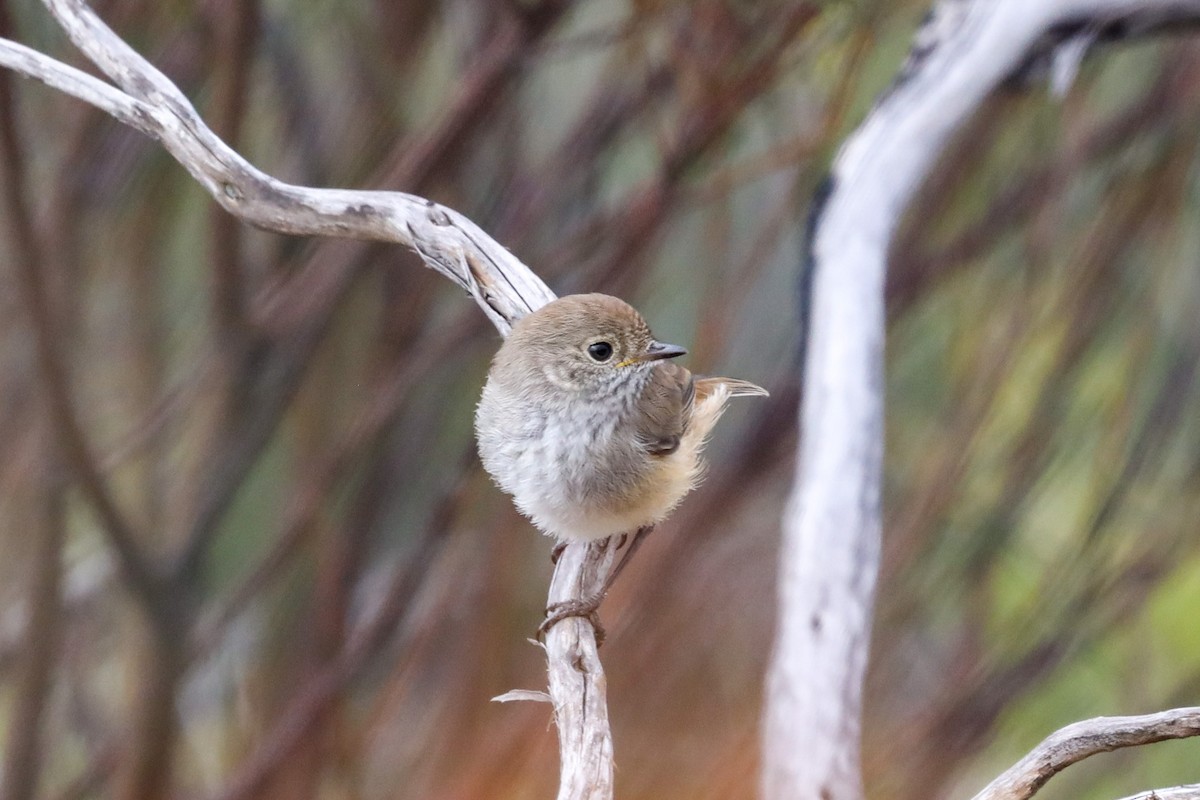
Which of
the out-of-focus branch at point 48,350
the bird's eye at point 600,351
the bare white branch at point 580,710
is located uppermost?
the out-of-focus branch at point 48,350

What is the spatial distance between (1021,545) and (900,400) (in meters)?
0.55

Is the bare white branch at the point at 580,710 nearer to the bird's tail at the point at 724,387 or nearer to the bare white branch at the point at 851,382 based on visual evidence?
the bare white branch at the point at 851,382

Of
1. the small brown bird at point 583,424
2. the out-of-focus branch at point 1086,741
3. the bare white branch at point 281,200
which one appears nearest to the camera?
the out-of-focus branch at point 1086,741

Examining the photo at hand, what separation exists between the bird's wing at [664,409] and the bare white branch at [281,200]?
35 cm

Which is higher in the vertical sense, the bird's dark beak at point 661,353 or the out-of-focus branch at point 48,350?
the out-of-focus branch at point 48,350

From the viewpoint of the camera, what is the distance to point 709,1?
9.52ft

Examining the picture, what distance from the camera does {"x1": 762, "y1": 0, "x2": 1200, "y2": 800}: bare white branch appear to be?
1485 millimetres

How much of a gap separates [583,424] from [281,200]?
0.59 meters

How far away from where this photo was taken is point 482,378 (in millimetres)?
3443

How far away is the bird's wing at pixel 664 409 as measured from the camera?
2.04 meters

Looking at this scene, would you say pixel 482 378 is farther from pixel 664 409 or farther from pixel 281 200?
pixel 281 200

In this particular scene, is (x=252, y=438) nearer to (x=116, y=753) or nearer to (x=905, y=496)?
(x=116, y=753)

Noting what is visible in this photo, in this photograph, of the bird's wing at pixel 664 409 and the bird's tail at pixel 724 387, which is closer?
the bird's wing at pixel 664 409

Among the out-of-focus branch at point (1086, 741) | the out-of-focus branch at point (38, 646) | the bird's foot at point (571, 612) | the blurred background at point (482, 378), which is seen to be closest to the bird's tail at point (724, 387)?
the blurred background at point (482, 378)
